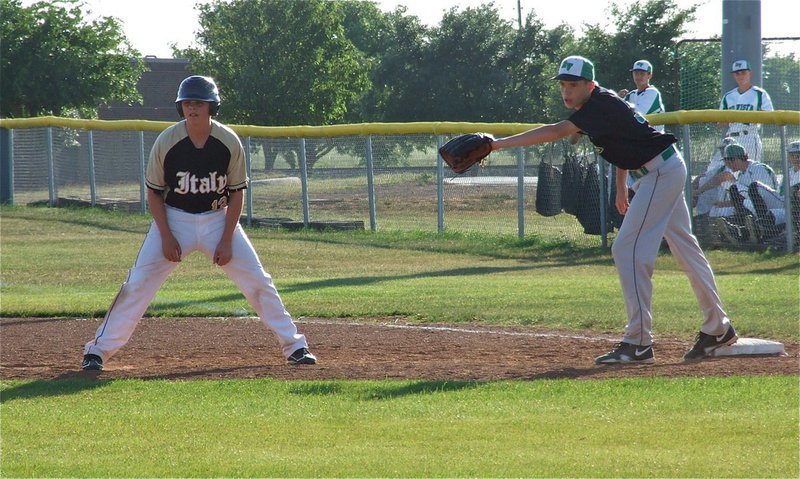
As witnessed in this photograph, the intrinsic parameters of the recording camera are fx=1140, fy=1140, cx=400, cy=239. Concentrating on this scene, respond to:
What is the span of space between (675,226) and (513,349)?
5.26 ft

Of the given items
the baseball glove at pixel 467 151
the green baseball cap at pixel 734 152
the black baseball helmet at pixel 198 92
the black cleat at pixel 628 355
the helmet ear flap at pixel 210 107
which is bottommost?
the black cleat at pixel 628 355

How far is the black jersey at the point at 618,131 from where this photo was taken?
23.0 feet

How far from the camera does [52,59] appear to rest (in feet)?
107

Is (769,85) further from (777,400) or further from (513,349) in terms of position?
(777,400)

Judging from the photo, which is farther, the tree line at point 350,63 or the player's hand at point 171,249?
the tree line at point 350,63

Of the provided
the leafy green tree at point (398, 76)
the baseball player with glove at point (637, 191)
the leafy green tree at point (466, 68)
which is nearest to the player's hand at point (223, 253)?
the baseball player with glove at point (637, 191)

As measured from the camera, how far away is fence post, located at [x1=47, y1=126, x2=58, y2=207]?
24969 millimetres

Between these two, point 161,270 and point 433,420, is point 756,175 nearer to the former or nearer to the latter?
point 161,270

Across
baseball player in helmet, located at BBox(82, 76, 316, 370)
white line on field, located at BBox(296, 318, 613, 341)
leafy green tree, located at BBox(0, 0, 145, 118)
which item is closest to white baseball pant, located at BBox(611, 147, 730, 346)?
white line on field, located at BBox(296, 318, 613, 341)

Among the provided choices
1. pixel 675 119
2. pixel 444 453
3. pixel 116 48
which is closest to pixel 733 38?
pixel 675 119

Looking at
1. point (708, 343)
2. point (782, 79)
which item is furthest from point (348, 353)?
point (782, 79)

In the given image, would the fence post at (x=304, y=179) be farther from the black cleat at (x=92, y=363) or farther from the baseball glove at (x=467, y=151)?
the baseball glove at (x=467, y=151)

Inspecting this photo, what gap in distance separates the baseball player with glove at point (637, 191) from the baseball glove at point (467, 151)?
0.07m

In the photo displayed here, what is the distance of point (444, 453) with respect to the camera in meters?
4.97
